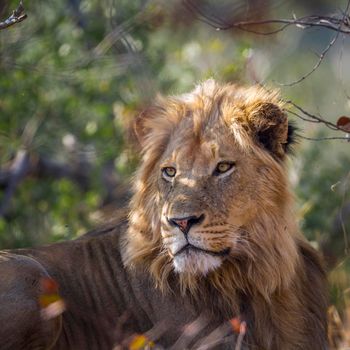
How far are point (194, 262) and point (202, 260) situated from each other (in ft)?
0.16

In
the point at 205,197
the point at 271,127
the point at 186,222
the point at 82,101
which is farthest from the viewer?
the point at 82,101

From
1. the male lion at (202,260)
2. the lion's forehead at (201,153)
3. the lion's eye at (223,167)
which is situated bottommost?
the male lion at (202,260)

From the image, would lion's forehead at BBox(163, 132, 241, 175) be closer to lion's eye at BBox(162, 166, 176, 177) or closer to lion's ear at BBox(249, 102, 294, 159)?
lion's eye at BBox(162, 166, 176, 177)

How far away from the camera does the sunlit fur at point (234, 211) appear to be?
543 centimetres

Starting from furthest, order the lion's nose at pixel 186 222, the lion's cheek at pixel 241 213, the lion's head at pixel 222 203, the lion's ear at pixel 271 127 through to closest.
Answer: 1. the lion's ear at pixel 271 127
2. the lion's cheek at pixel 241 213
3. the lion's head at pixel 222 203
4. the lion's nose at pixel 186 222

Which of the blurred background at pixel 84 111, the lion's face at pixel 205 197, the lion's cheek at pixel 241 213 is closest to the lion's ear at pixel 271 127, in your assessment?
the lion's face at pixel 205 197

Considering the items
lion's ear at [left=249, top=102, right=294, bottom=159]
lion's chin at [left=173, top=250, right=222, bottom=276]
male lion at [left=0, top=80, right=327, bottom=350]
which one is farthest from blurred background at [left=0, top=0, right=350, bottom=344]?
lion's chin at [left=173, top=250, right=222, bottom=276]

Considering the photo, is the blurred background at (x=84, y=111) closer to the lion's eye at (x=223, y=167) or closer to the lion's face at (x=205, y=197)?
the lion's face at (x=205, y=197)

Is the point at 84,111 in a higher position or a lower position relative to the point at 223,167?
higher

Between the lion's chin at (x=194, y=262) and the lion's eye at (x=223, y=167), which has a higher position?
the lion's eye at (x=223, y=167)

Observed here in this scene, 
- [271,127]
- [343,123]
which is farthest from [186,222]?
[343,123]

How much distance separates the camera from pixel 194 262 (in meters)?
5.32

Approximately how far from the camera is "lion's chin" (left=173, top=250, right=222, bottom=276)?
209 inches

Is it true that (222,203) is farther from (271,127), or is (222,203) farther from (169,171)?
(271,127)
